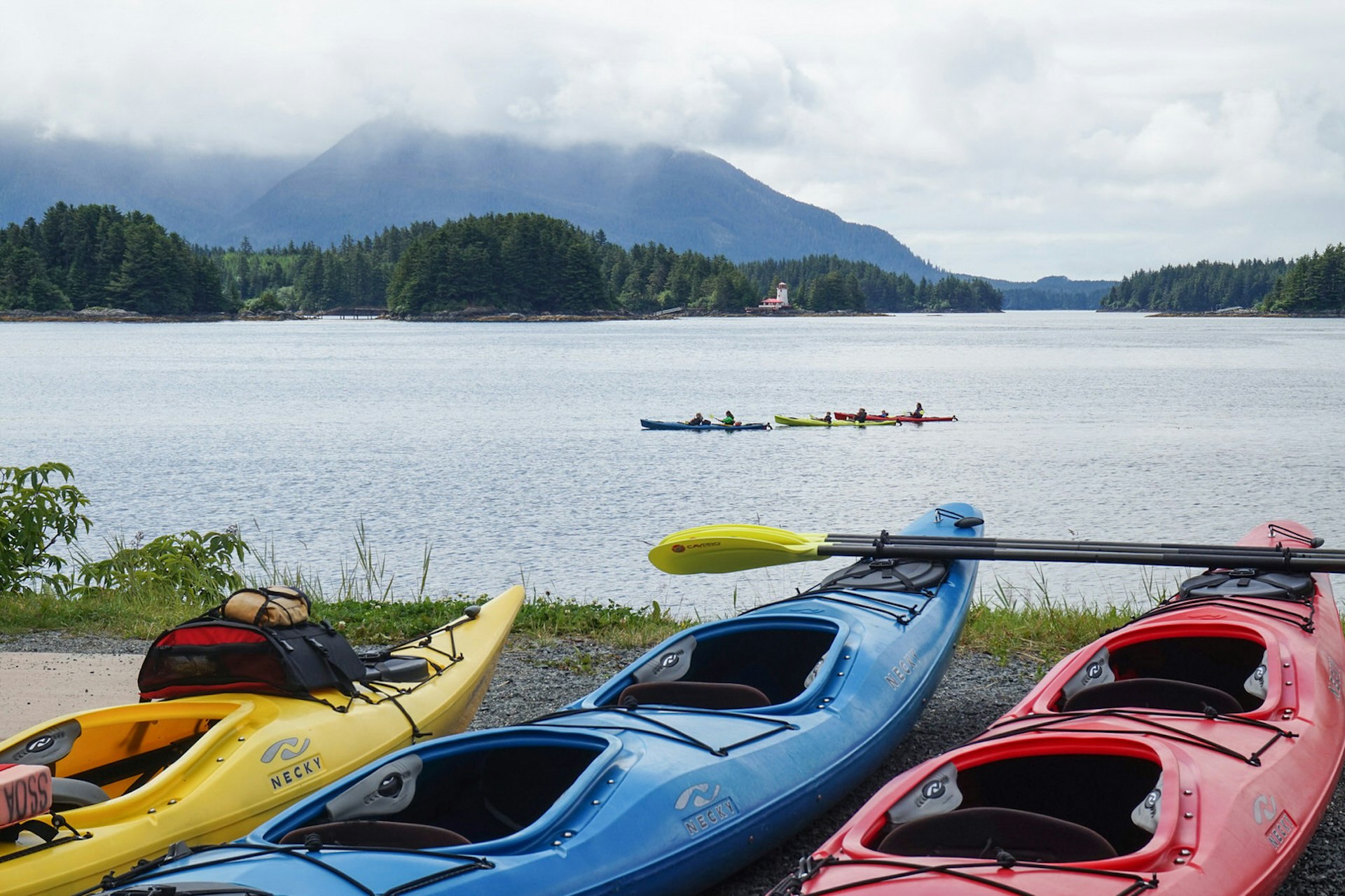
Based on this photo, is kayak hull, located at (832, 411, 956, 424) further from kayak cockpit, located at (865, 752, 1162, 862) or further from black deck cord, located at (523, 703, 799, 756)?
kayak cockpit, located at (865, 752, 1162, 862)

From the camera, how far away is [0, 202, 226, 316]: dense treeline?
130500mm

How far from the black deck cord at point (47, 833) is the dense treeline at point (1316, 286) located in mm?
166892

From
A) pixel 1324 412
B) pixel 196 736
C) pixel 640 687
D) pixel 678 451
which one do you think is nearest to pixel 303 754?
pixel 196 736

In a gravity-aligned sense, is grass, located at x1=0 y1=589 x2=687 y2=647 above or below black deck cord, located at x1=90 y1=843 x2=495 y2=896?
below

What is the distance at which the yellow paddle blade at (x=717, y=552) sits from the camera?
7.67 metres

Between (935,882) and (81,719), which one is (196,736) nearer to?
(81,719)

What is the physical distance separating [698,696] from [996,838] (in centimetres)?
187

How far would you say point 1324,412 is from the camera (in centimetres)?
4031

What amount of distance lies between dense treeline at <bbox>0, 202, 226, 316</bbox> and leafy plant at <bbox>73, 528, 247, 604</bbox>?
438 feet

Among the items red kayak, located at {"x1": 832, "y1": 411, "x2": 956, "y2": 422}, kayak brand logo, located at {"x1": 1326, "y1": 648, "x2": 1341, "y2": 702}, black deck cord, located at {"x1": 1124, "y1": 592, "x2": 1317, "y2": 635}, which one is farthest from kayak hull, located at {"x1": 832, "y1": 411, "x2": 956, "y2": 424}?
kayak brand logo, located at {"x1": 1326, "y1": 648, "x2": 1341, "y2": 702}

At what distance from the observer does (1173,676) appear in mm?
5875

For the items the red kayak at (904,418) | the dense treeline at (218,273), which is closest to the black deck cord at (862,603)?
the red kayak at (904,418)

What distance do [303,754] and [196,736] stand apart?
60 cm

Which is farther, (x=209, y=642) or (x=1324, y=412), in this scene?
(x=1324, y=412)
